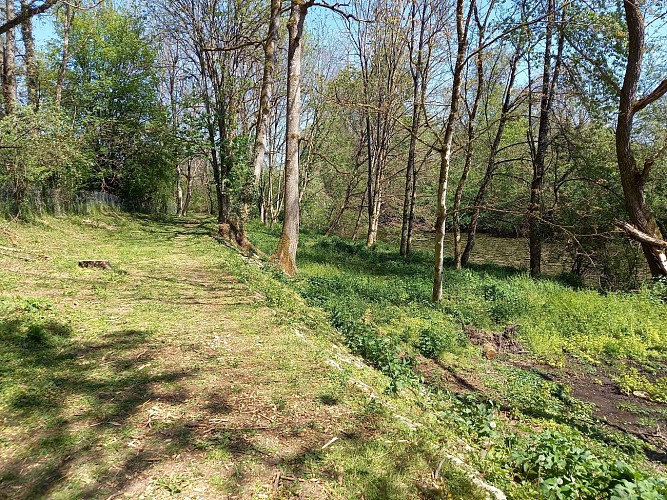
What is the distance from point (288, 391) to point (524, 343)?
5.62m

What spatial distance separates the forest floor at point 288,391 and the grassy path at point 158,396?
16 millimetres

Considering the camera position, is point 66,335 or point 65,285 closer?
point 66,335

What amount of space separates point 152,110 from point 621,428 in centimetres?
2088

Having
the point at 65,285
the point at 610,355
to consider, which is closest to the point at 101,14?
the point at 65,285

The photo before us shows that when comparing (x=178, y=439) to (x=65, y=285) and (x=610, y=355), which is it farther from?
(x=610, y=355)

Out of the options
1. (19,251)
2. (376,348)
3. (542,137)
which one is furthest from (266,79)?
(542,137)

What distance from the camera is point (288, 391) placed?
3812 millimetres

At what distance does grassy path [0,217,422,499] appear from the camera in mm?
2533

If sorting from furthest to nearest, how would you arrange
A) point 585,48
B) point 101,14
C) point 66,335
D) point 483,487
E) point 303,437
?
1. point 101,14
2. point 585,48
3. point 66,335
4. point 303,437
5. point 483,487

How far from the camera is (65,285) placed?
640 centimetres

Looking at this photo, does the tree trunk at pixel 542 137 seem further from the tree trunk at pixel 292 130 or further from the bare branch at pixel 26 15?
the bare branch at pixel 26 15

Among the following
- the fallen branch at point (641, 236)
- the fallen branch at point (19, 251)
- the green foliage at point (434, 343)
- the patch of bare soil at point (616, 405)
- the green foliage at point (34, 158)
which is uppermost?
the green foliage at point (34, 158)

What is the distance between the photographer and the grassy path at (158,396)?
253cm

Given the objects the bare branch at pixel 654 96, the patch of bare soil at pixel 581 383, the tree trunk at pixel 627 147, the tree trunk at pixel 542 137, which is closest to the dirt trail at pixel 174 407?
the patch of bare soil at pixel 581 383
